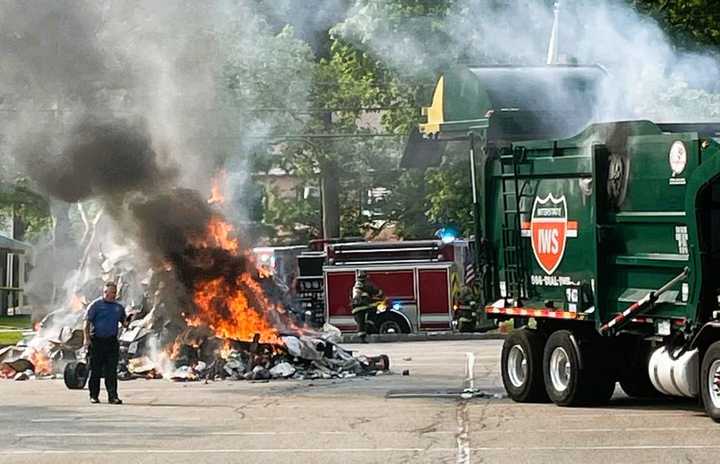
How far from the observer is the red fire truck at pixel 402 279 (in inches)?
1363

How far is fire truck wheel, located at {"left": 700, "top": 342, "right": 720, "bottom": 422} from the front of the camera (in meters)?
14.4

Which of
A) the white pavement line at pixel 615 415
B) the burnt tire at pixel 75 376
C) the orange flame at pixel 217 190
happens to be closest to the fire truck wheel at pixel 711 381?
the white pavement line at pixel 615 415

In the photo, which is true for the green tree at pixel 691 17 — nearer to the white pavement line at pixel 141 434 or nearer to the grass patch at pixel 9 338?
the grass patch at pixel 9 338

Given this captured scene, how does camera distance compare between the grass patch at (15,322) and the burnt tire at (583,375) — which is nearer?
the burnt tire at (583,375)

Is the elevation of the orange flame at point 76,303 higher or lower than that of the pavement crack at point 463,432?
higher

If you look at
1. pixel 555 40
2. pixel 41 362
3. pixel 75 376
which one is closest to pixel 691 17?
pixel 555 40

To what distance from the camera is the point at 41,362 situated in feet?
80.0

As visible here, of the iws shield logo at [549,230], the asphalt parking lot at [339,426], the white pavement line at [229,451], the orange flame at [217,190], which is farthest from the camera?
the orange flame at [217,190]

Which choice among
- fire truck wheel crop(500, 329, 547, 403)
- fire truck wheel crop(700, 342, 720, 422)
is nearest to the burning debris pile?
fire truck wheel crop(500, 329, 547, 403)

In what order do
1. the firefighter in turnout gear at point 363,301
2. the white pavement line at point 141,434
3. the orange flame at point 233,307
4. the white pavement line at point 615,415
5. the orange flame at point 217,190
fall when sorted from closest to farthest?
the white pavement line at point 141,434 → the white pavement line at point 615,415 → the orange flame at point 233,307 → the orange flame at point 217,190 → the firefighter in turnout gear at point 363,301

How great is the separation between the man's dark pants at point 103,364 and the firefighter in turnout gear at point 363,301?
13.9 metres

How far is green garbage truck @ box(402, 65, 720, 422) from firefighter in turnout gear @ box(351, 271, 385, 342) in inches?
513

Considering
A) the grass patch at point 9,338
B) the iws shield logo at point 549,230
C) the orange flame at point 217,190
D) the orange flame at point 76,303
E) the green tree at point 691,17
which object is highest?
the green tree at point 691,17

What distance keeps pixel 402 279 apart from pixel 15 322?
16.8 meters
